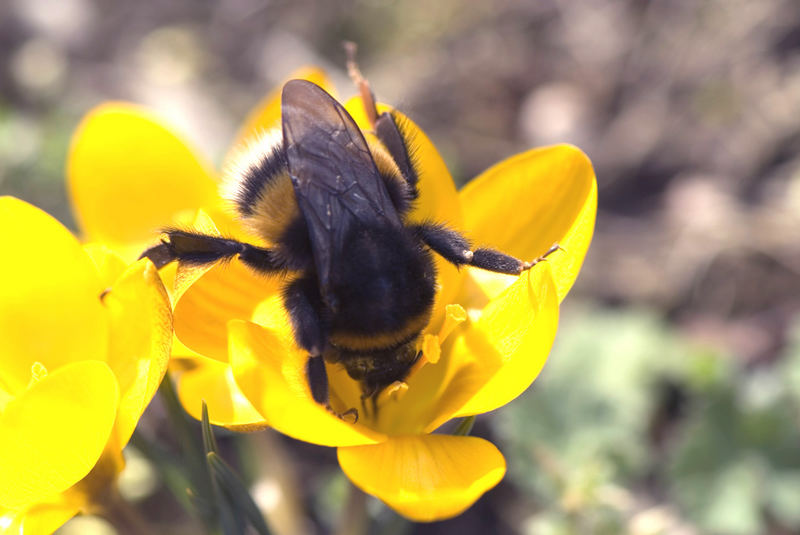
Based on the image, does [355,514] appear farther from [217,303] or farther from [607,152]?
[607,152]

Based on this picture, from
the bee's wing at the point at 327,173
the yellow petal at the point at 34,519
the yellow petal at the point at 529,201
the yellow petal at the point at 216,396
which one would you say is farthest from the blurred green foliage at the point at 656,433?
the yellow petal at the point at 34,519

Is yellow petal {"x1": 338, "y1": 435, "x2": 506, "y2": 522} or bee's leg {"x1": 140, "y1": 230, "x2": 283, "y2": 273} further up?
bee's leg {"x1": 140, "y1": 230, "x2": 283, "y2": 273}

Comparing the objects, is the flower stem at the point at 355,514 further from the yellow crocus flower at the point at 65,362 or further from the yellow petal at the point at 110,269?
the yellow petal at the point at 110,269

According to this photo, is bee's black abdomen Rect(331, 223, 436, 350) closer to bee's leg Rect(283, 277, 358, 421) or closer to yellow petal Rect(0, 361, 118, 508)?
bee's leg Rect(283, 277, 358, 421)

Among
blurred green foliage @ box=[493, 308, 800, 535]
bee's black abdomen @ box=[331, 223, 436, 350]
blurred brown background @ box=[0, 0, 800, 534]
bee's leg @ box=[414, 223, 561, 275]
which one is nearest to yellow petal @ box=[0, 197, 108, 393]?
bee's black abdomen @ box=[331, 223, 436, 350]

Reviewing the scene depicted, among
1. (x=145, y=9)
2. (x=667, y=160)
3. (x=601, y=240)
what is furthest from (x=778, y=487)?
(x=145, y=9)
